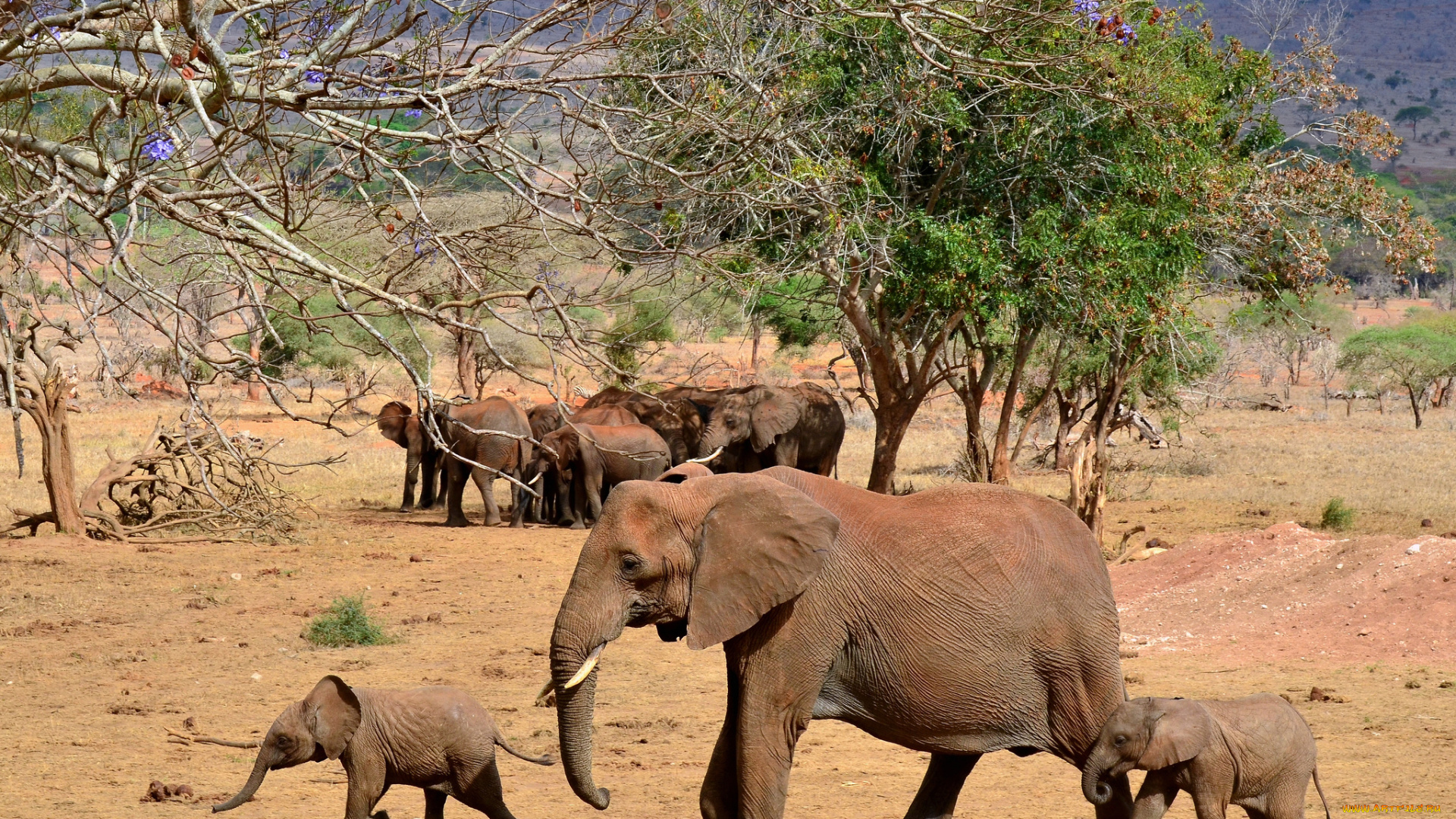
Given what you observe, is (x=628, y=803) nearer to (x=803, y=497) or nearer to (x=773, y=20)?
(x=803, y=497)

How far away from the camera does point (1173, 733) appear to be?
17.3ft

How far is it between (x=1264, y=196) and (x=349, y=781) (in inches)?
534

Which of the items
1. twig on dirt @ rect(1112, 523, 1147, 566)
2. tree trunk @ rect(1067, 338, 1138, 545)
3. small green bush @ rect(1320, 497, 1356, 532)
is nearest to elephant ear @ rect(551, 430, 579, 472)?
tree trunk @ rect(1067, 338, 1138, 545)

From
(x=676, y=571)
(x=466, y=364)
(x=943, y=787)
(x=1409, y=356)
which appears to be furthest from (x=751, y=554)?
(x=1409, y=356)

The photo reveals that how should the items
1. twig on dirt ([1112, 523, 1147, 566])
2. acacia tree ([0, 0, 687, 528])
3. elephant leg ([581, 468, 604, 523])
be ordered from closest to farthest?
acacia tree ([0, 0, 687, 528]) → twig on dirt ([1112, 523, 1147, 566]) → elephant leg ([581, 468, 604, 523])

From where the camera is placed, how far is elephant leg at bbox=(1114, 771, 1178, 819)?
17.8ft

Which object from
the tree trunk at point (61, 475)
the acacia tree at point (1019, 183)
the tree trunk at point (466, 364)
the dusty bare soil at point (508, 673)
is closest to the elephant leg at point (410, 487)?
the dusty bare soil at point (508, 673)

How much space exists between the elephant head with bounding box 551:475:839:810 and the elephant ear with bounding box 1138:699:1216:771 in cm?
140

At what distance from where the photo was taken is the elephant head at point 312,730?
5.59 m

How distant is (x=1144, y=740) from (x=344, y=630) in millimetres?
6471

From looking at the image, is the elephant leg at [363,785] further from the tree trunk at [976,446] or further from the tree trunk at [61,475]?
the tree trunk at [976,446]

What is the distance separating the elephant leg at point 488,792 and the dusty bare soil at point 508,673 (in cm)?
49

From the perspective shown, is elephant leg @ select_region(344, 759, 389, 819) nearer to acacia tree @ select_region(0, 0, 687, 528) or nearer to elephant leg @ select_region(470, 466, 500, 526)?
acacia tree @ select_region(0, 0, 687, 528)

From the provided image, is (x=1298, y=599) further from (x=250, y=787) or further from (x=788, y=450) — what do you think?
(x=788, y=450)
